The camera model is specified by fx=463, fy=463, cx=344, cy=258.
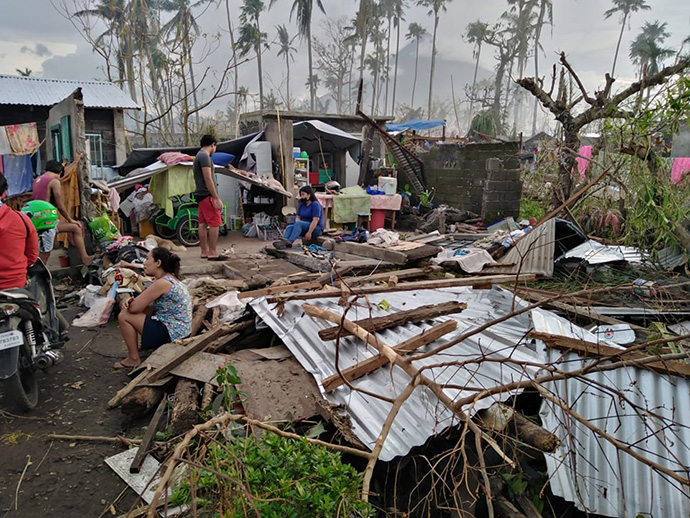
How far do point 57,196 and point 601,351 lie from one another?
778 centimetres

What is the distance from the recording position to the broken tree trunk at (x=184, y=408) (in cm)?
341

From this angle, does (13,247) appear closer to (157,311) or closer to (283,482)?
(157,311)

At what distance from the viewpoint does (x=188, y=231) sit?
9867mm

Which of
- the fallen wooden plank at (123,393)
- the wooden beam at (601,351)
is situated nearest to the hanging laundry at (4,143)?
the fallen wooden plank at (123,393)

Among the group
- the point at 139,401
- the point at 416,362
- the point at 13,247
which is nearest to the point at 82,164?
the point at 13,247

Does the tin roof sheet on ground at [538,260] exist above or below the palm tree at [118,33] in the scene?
below

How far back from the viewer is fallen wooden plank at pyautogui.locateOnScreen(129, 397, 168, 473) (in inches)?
124

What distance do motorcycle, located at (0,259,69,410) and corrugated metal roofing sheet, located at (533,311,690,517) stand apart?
3907 mm

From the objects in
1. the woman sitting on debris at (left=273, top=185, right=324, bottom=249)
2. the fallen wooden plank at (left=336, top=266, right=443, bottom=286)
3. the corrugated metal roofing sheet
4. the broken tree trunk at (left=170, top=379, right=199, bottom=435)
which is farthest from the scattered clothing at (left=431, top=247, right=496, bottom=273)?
the broken tree trunk at (left=170, top=379, right=199, bottom=435)

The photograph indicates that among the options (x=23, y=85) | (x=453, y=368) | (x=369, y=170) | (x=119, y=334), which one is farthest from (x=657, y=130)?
(x=23, y=85)

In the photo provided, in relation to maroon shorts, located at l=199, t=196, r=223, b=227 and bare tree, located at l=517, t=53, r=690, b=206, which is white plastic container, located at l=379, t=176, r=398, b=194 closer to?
bare tree, located at l=517, t=53, r=690, b=206

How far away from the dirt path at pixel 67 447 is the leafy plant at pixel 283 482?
123 centimetres

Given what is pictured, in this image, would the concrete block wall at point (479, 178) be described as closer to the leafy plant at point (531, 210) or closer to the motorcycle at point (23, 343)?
the leafy plant at point (531, 210)

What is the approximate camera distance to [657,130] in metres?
4.90
